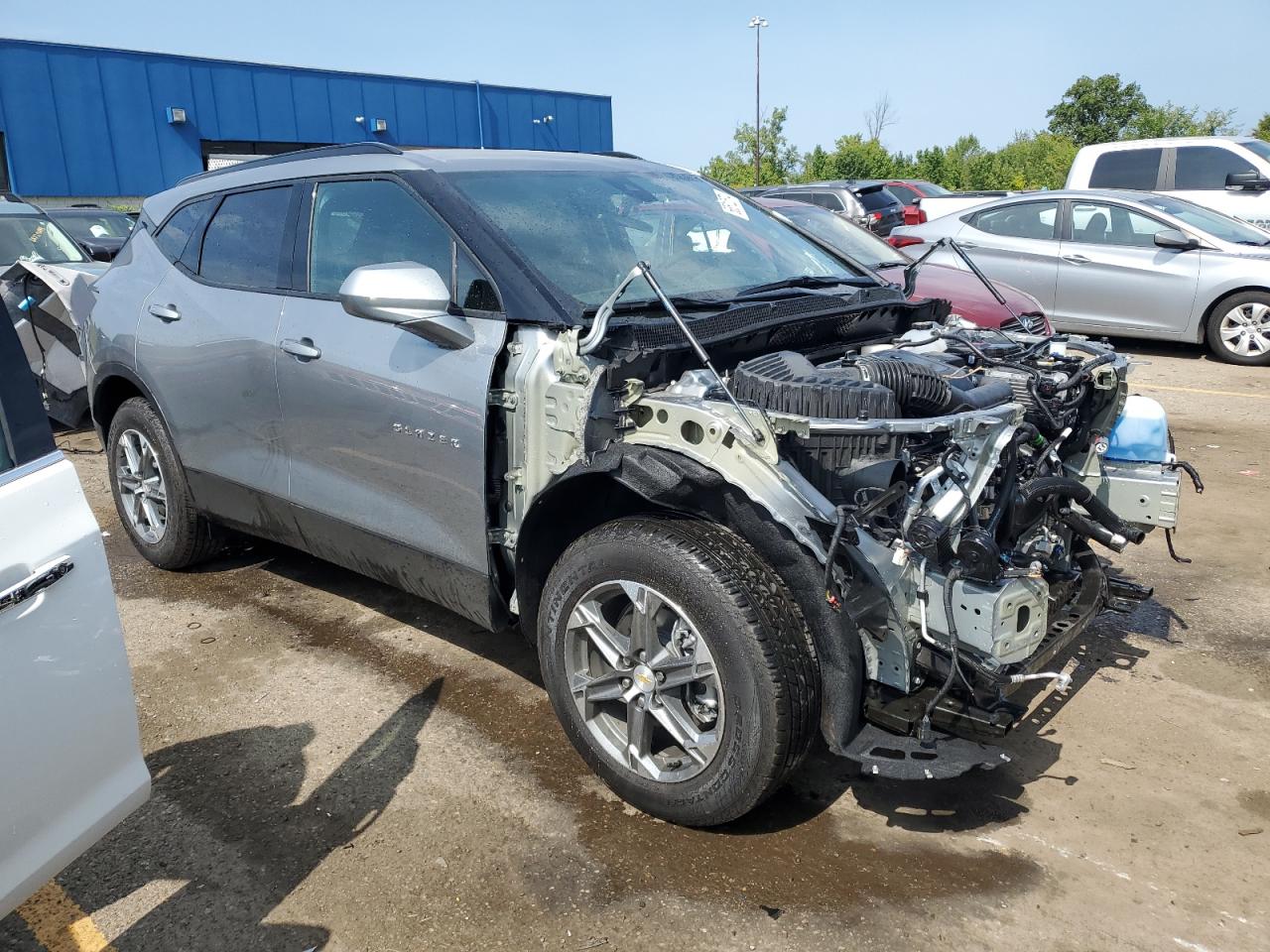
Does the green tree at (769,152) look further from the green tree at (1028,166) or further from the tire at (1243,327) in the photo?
the tire at (1243,327)

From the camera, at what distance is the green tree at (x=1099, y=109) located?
50.2 m

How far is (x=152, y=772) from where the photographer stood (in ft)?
11.0

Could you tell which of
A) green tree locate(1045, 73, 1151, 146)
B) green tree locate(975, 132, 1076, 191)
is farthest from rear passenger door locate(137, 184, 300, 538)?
green tree locate(1045, 73, 1151, 146)

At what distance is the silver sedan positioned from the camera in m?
9.48

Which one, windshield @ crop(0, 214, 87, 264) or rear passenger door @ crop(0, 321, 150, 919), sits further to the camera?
windshield @ crop(0, 214, 87, 264)

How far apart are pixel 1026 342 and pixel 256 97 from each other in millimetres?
30889

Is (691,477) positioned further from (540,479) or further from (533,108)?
(533,108)

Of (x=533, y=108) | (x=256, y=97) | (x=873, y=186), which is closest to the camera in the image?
(x=873, y=186)

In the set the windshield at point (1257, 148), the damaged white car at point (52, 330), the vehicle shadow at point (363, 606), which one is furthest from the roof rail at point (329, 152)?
the windshield at point (1257, 148)

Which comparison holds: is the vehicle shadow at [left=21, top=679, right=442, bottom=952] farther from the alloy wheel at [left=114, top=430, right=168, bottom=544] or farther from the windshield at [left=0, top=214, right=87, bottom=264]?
the windshield at [left=0, top=214, right=87, bottom=264]

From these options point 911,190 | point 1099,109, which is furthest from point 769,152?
point 911,190

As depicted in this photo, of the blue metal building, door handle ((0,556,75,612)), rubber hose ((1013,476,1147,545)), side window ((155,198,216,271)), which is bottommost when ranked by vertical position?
rubber hose ((1013,476,1147,545))

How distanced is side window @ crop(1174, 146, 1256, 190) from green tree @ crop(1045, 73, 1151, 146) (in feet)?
138

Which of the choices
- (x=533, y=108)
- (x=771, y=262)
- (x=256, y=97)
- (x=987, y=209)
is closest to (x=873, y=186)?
(x=987, y=209)
